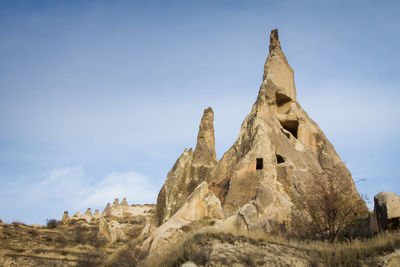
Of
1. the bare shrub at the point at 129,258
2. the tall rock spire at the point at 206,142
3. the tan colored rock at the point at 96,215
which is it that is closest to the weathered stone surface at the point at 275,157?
the tall rock spire at the point at 206,142

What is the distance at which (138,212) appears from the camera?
62781 mm

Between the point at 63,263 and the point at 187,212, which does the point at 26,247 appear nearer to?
the point at 63,263

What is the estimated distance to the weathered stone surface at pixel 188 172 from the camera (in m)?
26.2

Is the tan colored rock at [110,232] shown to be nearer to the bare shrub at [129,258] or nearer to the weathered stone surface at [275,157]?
the weathered stone surface at [275,157]

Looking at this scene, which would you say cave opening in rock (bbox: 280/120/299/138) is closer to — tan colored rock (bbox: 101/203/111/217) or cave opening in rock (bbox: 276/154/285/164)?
cave opening in rock (bbox: 276/154/285/164)

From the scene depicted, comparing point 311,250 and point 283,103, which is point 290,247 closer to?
point 311,250

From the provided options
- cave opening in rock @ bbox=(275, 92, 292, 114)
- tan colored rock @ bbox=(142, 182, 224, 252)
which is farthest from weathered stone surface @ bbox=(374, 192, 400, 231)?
cave opening in rock @ bbox=(275, 92, 292, 114)

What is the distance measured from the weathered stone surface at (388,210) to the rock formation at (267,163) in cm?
438

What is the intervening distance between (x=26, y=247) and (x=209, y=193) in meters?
14.9

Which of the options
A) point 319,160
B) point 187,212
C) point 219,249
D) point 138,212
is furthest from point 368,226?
point 138,212

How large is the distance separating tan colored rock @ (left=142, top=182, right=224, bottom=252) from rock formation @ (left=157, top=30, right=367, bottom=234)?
1384mm

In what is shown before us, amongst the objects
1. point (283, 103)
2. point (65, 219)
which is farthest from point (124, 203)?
point (283, 103)

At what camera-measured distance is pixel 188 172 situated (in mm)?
28016

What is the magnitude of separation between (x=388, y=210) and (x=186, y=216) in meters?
9.54
